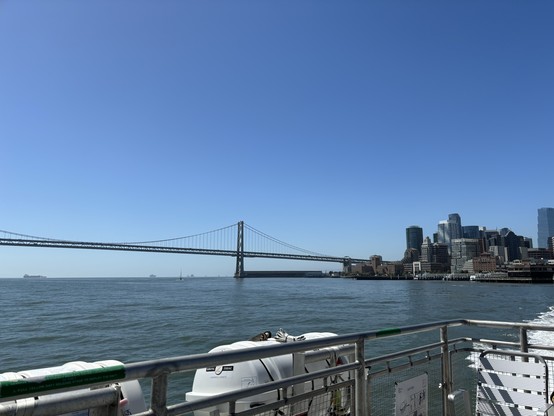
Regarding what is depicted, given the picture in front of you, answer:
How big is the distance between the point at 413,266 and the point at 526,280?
71480 millimetres

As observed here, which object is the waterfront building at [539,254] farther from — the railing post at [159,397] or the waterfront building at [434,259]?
the railing post at [159,397]

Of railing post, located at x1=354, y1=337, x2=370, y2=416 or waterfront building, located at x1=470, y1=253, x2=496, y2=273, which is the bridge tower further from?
railing post, located at x1=354, y1=337, x2=370, y2=416

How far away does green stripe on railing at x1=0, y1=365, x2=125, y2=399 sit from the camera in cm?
137

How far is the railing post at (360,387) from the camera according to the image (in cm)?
288

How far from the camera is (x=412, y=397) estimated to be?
3.35m

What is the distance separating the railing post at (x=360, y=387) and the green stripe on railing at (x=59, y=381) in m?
1.71

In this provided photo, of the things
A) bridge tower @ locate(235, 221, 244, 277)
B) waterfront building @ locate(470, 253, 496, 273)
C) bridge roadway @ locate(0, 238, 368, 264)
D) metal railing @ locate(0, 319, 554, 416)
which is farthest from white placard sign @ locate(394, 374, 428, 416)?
waterfront building @ locate(470, 253, 496, 273)

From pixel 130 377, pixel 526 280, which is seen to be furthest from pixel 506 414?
pixel 526 280

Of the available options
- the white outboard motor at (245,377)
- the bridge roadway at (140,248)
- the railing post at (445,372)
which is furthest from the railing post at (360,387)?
the bridge roadway at (140,248)

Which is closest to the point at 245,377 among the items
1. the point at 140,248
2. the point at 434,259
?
the point at 140,248

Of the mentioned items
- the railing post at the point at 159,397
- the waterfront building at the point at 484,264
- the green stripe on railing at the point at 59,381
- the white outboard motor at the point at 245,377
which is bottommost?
the waterfront building at the point at 484,264

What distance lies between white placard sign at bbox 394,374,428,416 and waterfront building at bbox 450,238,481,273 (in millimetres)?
189820

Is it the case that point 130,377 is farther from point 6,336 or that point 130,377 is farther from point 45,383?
point 6,336

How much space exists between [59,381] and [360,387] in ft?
6.51
